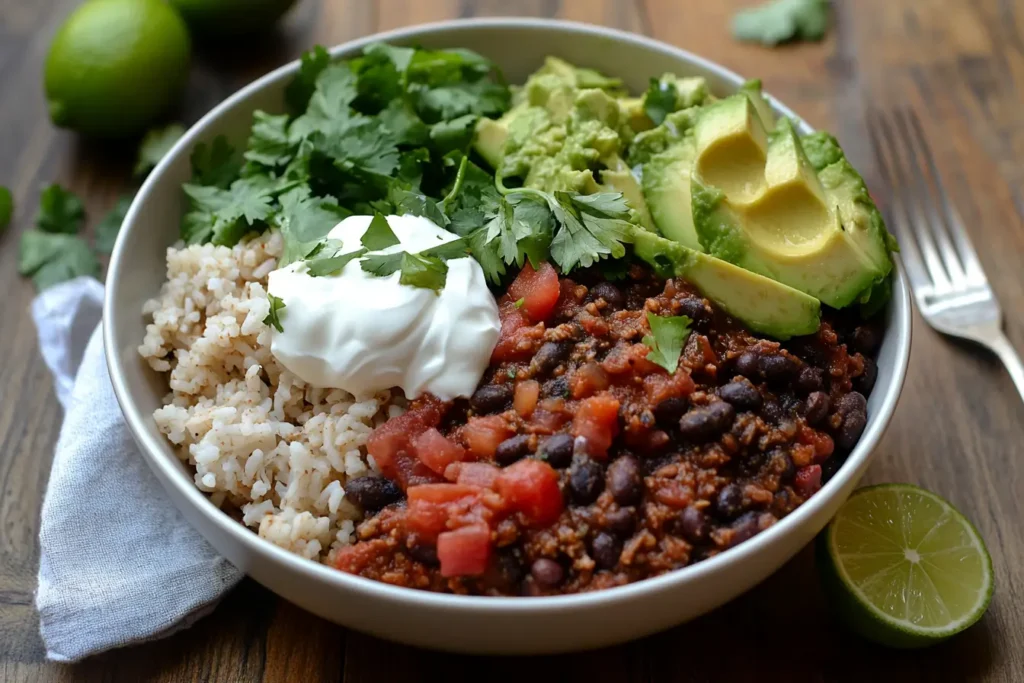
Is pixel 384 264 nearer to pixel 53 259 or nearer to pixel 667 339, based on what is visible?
pixel 667 339

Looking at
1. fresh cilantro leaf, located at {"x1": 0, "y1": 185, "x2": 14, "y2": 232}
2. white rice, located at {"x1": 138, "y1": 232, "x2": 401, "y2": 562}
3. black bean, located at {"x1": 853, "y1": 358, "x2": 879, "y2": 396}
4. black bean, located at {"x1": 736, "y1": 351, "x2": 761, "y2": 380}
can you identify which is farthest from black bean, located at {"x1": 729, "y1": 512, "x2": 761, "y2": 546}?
fresh cilantro leaf, located at {"x1": 0, "y1": 185, "x2": 14, "y2": 232}

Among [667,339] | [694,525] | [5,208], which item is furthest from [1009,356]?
[5,208]

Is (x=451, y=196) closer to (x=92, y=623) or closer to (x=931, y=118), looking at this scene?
(x=92, y=623)

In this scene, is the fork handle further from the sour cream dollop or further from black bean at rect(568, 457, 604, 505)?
the sour cream dollop

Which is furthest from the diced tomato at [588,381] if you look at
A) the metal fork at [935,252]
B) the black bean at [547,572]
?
the metal fork at [935,252]

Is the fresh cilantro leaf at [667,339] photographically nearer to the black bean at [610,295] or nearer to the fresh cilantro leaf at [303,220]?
the black bean at [610,295]
